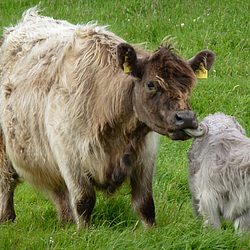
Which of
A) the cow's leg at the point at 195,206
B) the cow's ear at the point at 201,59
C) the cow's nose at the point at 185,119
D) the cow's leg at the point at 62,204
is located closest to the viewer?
the cow's nose at the point at 185,119

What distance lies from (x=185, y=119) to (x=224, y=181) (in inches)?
33.7

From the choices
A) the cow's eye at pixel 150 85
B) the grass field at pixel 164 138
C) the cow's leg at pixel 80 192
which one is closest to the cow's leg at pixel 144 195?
the grass field at pixel 164 138

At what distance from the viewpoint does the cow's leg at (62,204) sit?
20.0 ft

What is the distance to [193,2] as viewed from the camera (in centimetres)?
1169

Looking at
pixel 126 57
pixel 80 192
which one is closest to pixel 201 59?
pixel 126 57

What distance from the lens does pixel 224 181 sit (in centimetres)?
477

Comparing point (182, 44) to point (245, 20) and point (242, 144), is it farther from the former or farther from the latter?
point (242, 144)

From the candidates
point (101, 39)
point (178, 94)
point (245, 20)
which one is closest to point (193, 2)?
point (245, 20)

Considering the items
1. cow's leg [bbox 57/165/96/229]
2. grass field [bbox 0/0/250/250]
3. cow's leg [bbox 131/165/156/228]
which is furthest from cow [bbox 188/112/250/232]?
cow's leg [bbox 57/165/96/229]

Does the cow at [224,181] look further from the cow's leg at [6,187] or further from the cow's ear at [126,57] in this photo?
the cow's leg at [6,187]

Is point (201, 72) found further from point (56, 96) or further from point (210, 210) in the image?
point (56, 96)

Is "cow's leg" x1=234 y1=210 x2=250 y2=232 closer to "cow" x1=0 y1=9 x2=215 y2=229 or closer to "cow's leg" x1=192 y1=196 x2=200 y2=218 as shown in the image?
"cow's leg" x1=192 y1=196 x2=200 y2=218

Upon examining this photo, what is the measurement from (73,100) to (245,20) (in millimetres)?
6528

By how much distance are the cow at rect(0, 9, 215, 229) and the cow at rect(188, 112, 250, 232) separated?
0.53m
